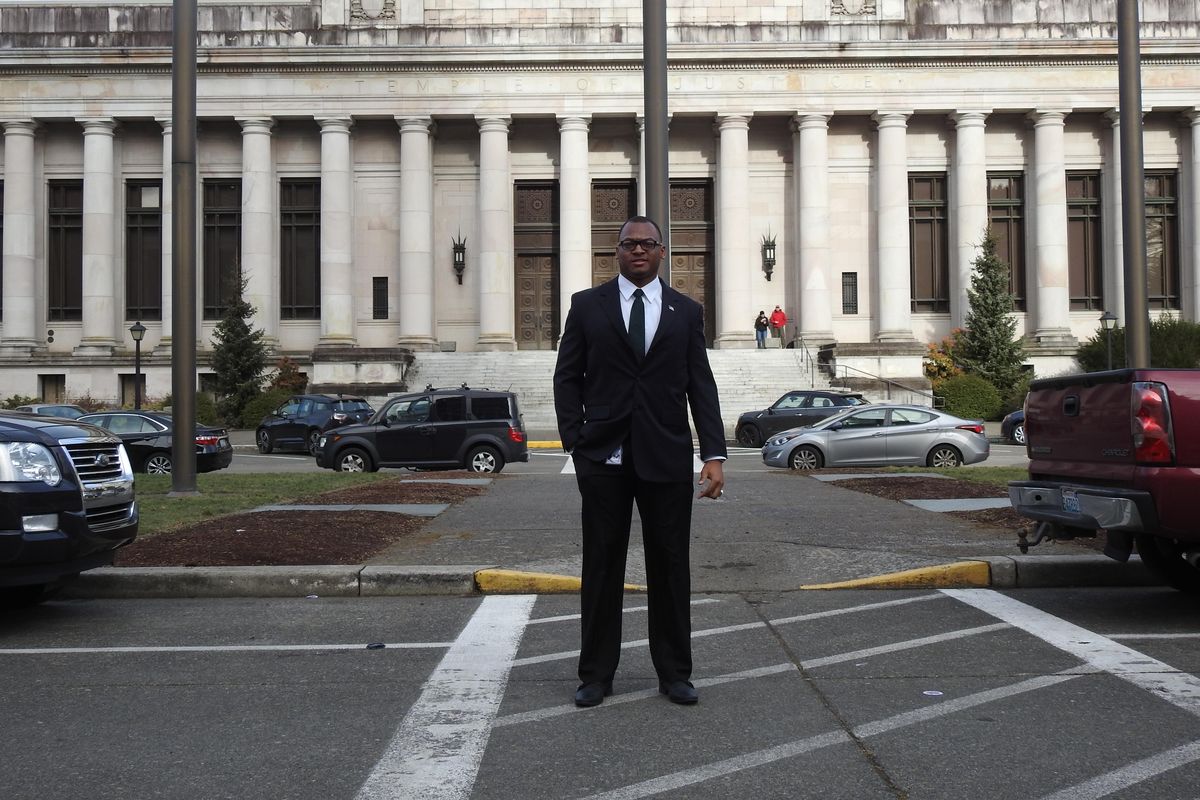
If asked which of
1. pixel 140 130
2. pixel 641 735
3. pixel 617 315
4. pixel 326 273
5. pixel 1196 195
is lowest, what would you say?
pixel 641 735

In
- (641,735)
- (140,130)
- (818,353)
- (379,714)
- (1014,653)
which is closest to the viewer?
(641,735)

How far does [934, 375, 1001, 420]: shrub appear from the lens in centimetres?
3803

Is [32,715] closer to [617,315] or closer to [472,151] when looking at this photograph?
[617,315]

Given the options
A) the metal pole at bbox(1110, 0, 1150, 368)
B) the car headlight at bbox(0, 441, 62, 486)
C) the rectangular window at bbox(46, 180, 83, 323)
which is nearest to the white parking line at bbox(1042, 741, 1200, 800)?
the car headlight at bbox(0, 441, 62, 486)

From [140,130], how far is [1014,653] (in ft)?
152

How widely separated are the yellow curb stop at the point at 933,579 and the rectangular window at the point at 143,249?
42.9m

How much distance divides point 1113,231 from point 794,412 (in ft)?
76.8

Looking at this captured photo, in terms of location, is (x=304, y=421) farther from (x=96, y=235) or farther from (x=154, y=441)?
(x=96, y=235)

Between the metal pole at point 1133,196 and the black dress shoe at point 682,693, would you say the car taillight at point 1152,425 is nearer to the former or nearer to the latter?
the black dress shoe at point 682,693

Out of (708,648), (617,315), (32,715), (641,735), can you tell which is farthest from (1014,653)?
(32,715)

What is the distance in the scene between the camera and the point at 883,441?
2256cm

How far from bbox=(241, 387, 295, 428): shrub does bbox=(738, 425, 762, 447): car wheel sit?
1617cm

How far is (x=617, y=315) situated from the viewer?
553 centimetres

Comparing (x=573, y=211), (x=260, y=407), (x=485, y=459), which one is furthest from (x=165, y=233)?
(x=485, y=459)
